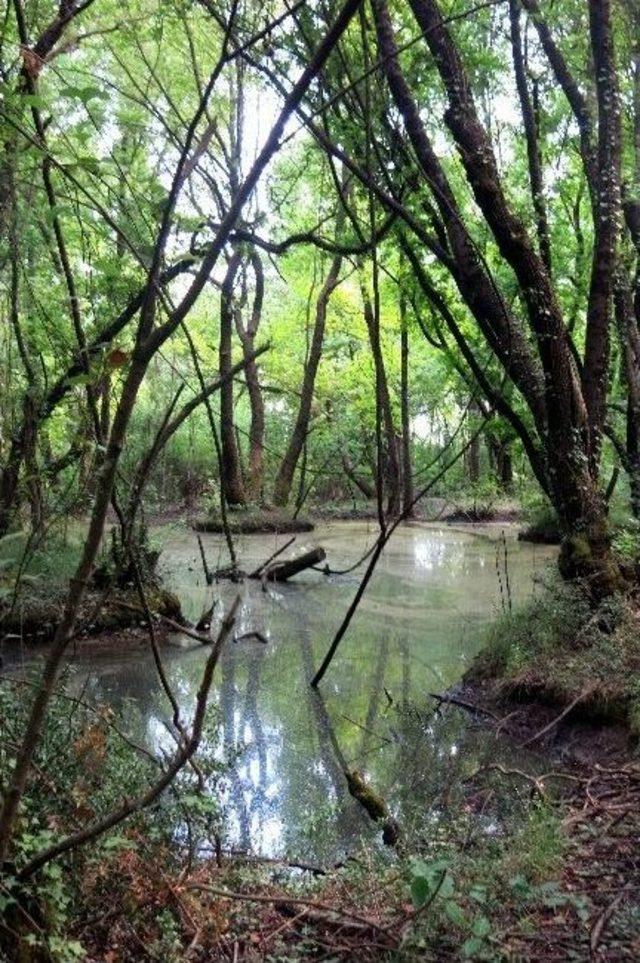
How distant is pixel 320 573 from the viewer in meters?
11.9

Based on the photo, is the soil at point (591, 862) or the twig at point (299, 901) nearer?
the soil at point (591, 862)

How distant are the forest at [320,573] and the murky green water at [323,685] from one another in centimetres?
4

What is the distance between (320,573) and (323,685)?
5302 mm

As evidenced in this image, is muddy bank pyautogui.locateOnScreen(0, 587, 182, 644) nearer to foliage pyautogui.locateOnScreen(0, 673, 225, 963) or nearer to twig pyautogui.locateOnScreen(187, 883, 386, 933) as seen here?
foliage pyautogui.locateOnScreen(0, 673, 225, 963)

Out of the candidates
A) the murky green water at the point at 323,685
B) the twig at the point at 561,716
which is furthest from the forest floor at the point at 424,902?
the twig at the point at 561,716

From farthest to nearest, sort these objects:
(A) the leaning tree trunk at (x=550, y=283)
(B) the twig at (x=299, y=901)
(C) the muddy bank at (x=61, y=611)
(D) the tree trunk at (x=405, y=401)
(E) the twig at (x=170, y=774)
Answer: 1. (D) the tree trunk at (x=405, y=401)
2. (C) the muddy bank at (x=61, y=611)
3. (A) the leaning tree trunk at (x=550, y=283)
4. (B) the twig at (x=299, y=901)
5. (E) the twig at (x=170, y=774)

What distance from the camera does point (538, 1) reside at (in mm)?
7234

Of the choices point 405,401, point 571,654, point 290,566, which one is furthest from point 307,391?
point 571,654

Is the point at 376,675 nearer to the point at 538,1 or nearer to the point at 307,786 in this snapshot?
the point at 307,786

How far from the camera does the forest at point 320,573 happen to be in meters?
2.29

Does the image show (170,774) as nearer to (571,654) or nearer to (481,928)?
(481,928)

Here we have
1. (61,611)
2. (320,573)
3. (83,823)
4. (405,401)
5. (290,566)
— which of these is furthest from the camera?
(405,401)

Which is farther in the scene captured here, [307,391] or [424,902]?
[307,391]

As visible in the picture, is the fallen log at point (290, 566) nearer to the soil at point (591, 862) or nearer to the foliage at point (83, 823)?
the soil at point (591, 862)
